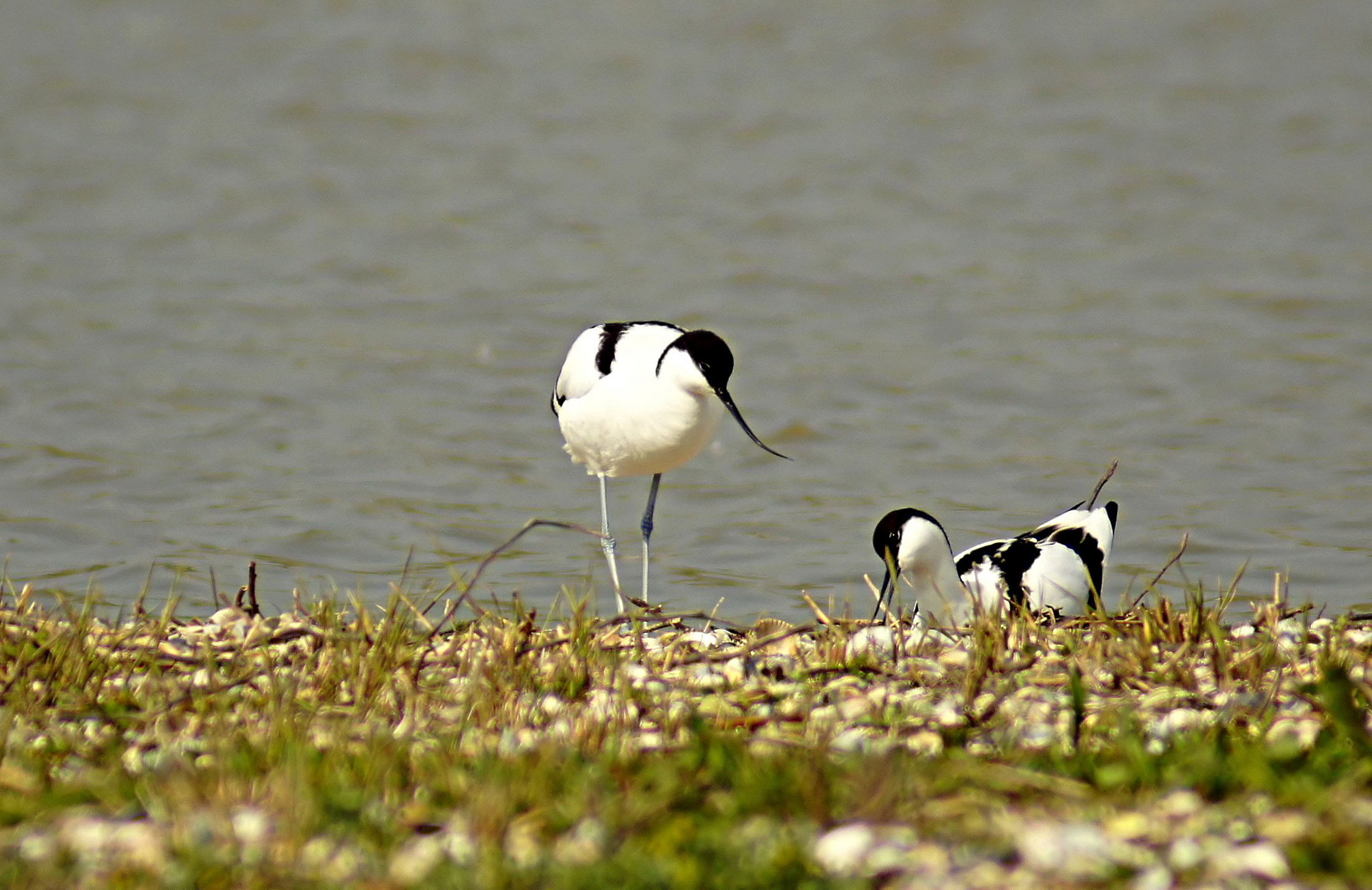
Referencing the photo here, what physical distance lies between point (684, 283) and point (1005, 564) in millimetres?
5826

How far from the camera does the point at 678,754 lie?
12.2ft


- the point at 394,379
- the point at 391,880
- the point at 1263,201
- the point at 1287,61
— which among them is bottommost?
the point at 391,880

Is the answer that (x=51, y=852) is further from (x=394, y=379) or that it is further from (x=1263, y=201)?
(x=1263, y=201)

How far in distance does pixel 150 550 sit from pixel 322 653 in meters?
3.44

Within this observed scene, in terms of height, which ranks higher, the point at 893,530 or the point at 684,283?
the point at 684,283

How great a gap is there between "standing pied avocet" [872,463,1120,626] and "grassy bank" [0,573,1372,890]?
2.48ft

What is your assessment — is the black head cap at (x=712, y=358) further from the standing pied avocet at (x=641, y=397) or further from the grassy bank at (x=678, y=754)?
the grassy bank at (x=678, y=754)

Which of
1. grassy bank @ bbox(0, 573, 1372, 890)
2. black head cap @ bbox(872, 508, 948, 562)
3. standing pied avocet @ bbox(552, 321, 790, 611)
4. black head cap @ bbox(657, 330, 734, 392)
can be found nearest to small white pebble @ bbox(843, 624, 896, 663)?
grassy bank @ bbox(0, 573, 1372, 890)

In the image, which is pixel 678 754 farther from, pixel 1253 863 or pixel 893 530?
pixel 893 530

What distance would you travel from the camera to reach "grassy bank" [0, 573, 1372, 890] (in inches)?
121

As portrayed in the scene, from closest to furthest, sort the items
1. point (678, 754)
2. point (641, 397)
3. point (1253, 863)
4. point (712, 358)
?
point (1253, 863) → point (678, 754) → point (712, 358) → point (641, 397)

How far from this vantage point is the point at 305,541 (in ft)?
25.9

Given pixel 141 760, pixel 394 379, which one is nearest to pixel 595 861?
pixel 141 760

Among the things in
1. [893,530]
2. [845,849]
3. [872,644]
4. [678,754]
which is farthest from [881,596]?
[845,849]
